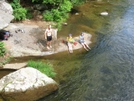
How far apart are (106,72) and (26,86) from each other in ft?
25.9

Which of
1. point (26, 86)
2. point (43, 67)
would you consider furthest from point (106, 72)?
point (26, 86)

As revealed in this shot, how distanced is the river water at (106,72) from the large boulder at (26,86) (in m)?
0.76

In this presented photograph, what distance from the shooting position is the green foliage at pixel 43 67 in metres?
19.5

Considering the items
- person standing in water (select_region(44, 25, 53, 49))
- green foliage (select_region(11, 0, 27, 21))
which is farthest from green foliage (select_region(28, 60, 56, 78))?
green foliage (select_region(11, 0, 27, 21))

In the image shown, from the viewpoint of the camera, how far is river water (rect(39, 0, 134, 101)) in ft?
58.5

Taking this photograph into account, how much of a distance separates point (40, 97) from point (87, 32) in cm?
1426

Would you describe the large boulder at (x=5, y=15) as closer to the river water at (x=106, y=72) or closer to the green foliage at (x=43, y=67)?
the green foliage at (x=43, y=67)

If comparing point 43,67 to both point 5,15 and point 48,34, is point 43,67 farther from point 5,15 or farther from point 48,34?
point 5,15

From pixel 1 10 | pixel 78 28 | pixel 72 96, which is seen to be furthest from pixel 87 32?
pixel 72 96

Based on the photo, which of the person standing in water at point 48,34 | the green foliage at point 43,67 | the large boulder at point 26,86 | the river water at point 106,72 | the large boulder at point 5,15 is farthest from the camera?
the person standing in water at point 48,34

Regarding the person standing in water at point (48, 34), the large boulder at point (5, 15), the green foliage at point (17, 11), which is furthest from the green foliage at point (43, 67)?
the green foliage at point (17, 11)

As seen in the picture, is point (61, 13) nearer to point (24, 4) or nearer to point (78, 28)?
point (78, 28)

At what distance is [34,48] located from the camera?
2330 centimetres

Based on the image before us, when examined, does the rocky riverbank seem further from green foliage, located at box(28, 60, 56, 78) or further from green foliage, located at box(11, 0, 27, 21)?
green foliage, located at box(28, 60, 56, 78)
